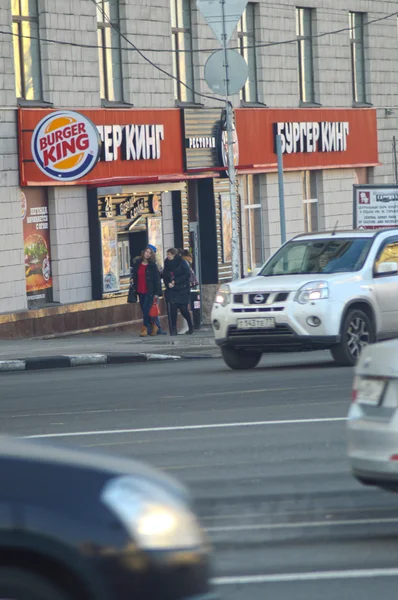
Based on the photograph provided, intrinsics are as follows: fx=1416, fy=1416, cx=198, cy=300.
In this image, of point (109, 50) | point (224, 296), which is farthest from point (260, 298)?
point (109, 50)

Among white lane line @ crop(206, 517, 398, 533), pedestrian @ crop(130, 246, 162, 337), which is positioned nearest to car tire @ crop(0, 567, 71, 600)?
white lane line @ crop(206, 517, 398, 533)

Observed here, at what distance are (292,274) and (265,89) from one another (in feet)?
54.0

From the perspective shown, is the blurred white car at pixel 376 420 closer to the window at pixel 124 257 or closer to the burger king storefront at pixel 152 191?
the burger king storefront at pixel 152 191

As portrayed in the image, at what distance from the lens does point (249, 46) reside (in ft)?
107

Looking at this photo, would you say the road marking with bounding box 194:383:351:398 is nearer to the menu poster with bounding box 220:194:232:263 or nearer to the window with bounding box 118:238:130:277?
the window with bounding box 118:238:130:277

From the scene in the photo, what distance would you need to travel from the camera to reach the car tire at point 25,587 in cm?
436

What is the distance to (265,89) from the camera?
33.1 meters

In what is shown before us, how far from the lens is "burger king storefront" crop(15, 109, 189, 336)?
24.7 metres

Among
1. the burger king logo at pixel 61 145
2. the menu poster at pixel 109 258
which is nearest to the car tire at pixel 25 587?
the burger king logo at pixel 61 145

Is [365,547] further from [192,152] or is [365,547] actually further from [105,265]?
[192,152]

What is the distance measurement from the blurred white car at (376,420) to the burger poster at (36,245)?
1839 centimetres

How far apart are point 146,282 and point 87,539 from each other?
22363mm

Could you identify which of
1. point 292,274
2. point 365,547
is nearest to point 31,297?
point 292,274

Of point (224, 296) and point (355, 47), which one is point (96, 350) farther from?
point (355, 47)
